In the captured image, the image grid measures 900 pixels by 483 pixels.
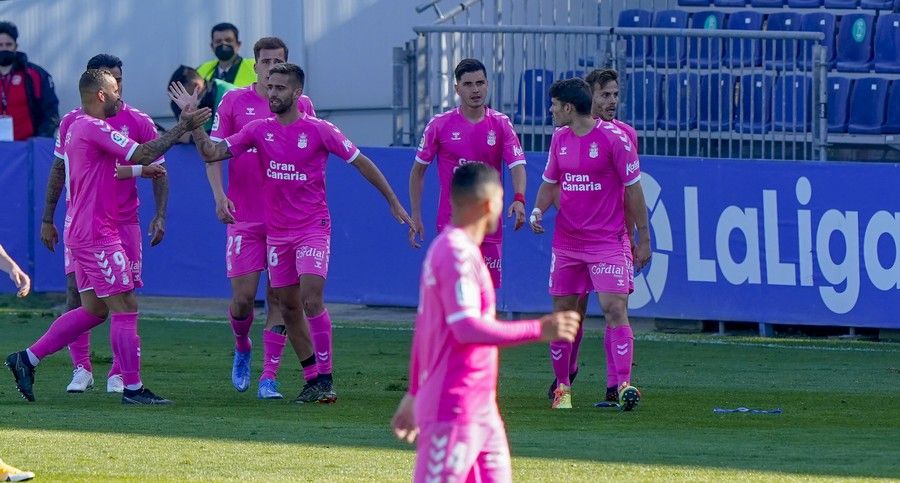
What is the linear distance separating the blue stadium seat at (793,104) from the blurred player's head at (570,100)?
6569 millimetres

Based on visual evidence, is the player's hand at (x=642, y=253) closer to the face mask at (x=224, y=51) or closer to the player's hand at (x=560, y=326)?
the player's hand at (x=560, y=326)

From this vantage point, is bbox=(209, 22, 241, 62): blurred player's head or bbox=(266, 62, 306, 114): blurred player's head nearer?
bbox=(266, 62, 306, 114): blurred player's head

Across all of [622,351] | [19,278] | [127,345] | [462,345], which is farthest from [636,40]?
[462,345]

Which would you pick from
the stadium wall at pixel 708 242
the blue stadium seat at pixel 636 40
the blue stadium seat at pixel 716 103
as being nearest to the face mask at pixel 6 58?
the stadium wall at pixel 708 242

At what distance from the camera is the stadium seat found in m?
18.8

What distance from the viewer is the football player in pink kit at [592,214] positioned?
10391 millimetres

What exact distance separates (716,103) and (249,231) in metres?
7.48

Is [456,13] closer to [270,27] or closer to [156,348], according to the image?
[270,27]

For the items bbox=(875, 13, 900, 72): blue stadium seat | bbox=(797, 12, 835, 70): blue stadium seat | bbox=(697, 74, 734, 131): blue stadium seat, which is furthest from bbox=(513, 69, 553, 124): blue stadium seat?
bbox=(875, 13, 900, 72): blue stadium seat

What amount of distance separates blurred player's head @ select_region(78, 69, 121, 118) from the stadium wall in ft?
18.9

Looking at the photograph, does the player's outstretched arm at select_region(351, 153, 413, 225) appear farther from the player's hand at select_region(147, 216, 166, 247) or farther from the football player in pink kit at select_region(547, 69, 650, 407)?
the player's hand at select_region(147, 216, 166, 247)

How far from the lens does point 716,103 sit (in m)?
17.2

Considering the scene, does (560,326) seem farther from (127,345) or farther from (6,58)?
(6,58)

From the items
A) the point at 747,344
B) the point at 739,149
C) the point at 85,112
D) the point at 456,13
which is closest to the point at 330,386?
the point at 85,112
